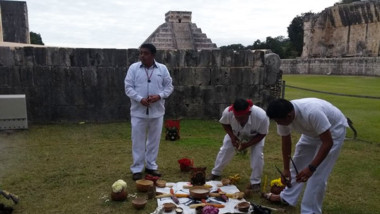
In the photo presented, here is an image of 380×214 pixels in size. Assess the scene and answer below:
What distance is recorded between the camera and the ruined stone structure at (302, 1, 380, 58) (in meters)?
28.8

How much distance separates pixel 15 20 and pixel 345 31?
27.9 meters

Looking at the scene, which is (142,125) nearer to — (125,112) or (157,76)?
(157,76)

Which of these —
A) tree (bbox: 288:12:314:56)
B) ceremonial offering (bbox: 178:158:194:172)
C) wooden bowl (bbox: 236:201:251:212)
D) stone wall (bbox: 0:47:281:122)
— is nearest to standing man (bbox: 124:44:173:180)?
ceremonial offering (bbox: 178:158:194:172)

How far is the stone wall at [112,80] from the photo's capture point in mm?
8523

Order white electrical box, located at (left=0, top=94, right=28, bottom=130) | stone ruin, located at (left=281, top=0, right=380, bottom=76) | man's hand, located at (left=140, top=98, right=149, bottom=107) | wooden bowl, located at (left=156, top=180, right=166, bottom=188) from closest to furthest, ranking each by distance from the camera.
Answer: wooden bowl, located at (left=156, top=180, right=166, bottom=188), man's hand, located at (left=140, top=98, right=149, bottom=107), white electrical box, located at (left=0, top=94, right=28, bottom=130), stone ruin, located at (left=281, top=0, right=380, bottom=76)

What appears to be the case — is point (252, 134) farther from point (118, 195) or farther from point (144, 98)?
point (118, 195)

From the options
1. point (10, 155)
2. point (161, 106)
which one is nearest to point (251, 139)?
point (161, 106)

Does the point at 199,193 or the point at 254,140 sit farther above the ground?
the point at 254,140

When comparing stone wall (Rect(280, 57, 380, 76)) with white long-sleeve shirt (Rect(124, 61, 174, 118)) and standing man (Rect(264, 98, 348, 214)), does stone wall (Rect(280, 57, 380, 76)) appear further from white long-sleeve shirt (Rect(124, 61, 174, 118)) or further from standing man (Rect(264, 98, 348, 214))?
standing man (Rect(264, 98, 348, 214))

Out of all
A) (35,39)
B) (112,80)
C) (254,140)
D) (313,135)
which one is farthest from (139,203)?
(35,39)

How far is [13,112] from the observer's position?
788 centimetres

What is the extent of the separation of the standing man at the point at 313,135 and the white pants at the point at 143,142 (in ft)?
6.68

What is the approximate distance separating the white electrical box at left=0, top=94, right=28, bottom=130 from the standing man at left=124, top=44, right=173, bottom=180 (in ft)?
13.8

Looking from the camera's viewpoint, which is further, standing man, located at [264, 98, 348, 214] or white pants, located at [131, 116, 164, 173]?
white pants, located at [131, 116, 164, 173]
